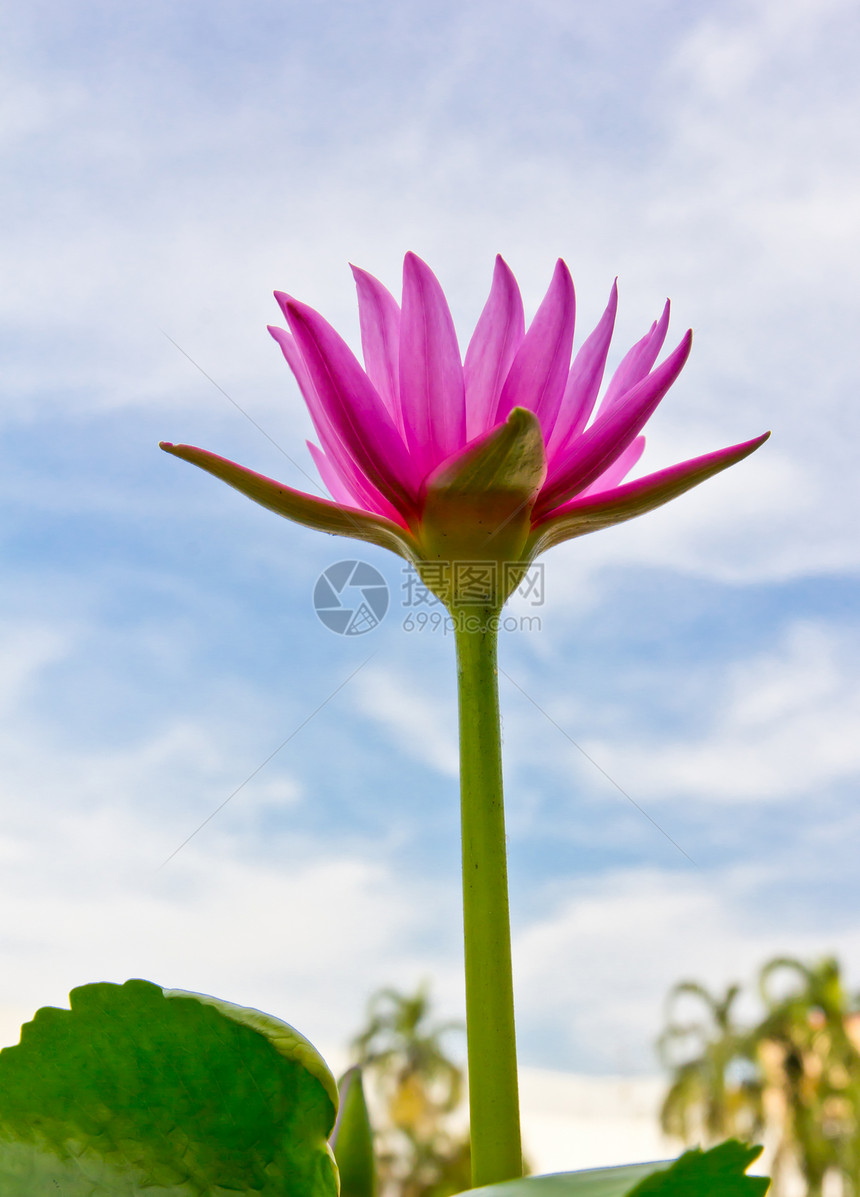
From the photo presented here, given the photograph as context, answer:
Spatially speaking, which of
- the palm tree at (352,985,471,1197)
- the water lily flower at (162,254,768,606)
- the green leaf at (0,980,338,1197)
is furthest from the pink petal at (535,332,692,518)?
the palm tree at (352,985,471,1197)

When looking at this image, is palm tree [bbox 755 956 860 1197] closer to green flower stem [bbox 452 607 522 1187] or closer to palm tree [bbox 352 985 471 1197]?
palm tree [bbox 352 985 471 1197]

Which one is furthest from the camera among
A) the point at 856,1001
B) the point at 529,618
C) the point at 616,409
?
the point at 856,1001

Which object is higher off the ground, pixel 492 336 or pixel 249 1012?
pixel 492 336

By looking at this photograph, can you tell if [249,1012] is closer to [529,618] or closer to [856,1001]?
[529,618]

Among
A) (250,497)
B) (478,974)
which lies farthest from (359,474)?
(478,974)

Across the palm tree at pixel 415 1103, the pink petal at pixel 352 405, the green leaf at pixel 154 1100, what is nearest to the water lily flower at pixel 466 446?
the pink petal at pixel 352 405

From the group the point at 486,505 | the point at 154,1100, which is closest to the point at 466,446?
the point at 486,505

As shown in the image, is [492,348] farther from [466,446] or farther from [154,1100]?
[154,1100]
